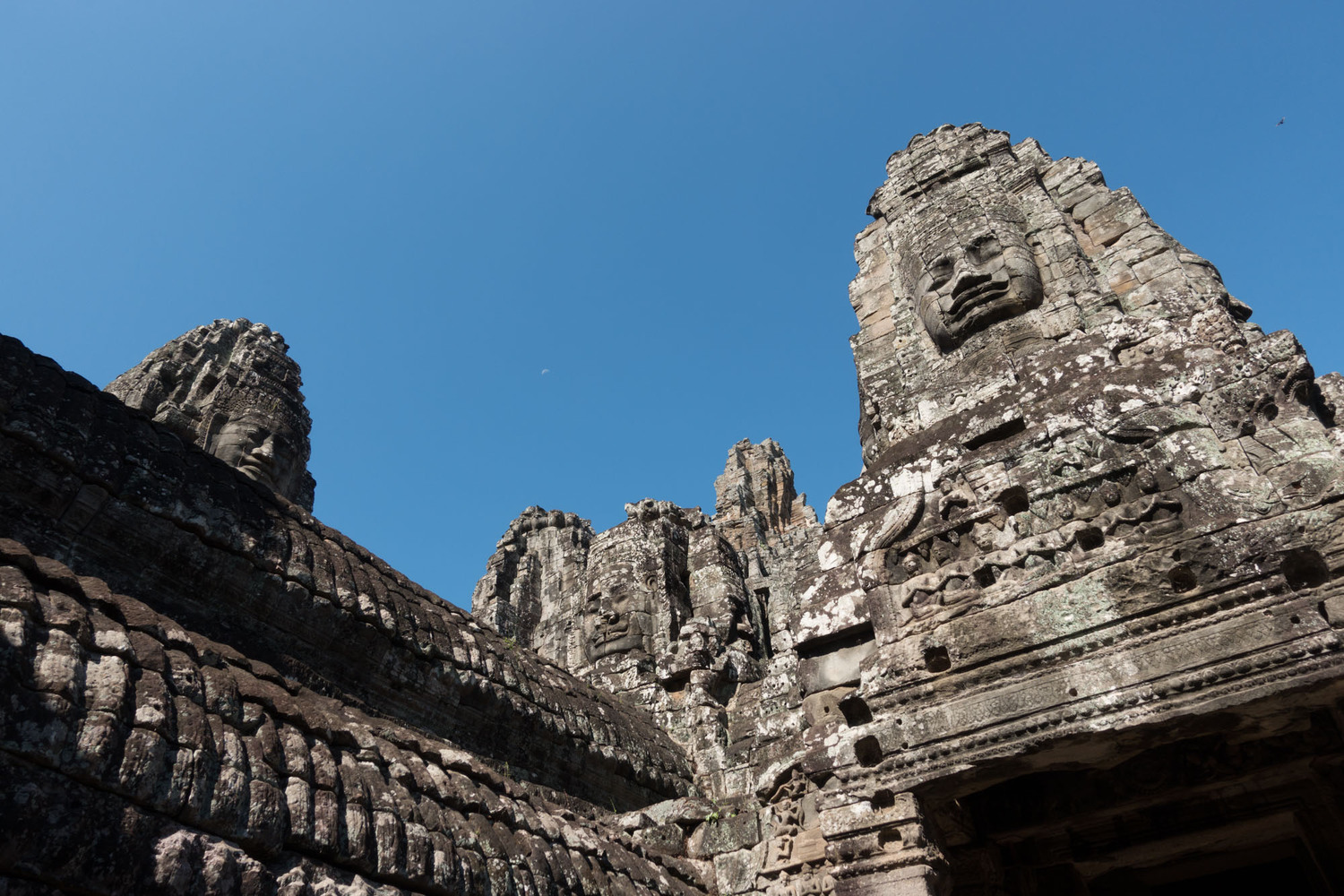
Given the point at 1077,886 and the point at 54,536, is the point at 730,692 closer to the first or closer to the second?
the point at 1077,886

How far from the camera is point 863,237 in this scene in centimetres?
767

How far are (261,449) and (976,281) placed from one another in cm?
721

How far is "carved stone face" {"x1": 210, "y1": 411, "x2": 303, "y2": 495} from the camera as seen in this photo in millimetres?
8562

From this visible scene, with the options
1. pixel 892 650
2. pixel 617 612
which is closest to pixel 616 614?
pixel 617 612

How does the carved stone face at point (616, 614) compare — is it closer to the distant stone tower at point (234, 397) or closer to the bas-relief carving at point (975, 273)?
the distant stone tower at point (234, 397)

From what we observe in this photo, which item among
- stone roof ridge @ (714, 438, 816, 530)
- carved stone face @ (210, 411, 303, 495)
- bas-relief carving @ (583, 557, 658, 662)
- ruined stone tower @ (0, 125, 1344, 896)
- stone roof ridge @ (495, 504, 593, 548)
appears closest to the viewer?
ruined stone tower @ (0, 125, 1344, 896)

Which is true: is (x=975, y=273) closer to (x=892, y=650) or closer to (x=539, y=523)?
(x=892, y=650)

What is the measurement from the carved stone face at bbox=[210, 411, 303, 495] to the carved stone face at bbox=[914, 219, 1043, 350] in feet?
22.1

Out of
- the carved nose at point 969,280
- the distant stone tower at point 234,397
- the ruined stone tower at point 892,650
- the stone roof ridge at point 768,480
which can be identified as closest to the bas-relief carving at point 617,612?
the ruined stone tower at point 892,650

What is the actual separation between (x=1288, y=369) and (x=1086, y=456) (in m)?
1.01

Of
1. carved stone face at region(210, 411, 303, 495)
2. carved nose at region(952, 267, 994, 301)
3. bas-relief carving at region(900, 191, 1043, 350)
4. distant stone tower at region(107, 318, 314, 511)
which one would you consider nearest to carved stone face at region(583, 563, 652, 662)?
distant stone tower at region(107, 318, 314, 511)

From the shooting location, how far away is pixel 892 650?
442 cm

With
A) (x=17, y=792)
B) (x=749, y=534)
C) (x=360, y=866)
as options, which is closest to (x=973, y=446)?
(x=360, y=866)

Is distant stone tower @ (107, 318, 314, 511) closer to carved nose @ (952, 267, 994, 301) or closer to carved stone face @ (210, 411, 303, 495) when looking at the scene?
carved stone face @ (210, 411, 303, 495)
